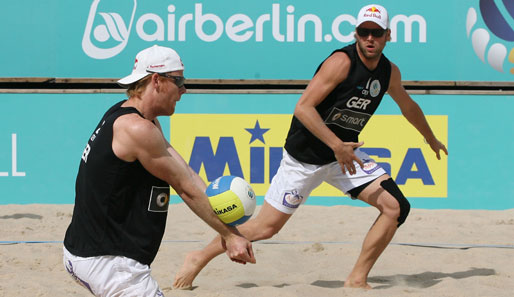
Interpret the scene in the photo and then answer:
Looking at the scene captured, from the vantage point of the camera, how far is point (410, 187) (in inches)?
327

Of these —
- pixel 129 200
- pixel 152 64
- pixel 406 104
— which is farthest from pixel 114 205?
pixel 406 104

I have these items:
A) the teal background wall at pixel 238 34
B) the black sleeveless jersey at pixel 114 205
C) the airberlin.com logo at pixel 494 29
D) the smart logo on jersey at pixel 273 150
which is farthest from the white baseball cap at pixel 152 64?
the airberlin.com logo at pixel 494 29

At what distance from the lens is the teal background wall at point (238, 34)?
28.0 feet

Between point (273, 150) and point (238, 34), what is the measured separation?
1.35 meters

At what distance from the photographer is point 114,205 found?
3.11 meters

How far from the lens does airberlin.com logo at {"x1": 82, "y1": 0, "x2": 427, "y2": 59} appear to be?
854 cm

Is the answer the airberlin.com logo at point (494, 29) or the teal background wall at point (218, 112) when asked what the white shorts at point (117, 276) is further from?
the airberlin.com logo at point (494, 29)

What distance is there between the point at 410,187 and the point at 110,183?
567cm

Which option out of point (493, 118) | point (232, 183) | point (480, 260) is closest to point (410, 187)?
point (493, 118)

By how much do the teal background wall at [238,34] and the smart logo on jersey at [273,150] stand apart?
0.66 m

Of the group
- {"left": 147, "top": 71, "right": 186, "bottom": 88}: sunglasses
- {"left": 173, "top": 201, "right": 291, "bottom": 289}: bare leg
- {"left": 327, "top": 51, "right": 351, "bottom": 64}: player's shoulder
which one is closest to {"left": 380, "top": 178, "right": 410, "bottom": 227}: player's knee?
{"left": 173, "top": 201, "right": 291, "bottom": 289}: bare leg

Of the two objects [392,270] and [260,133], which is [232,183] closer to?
[392,270]

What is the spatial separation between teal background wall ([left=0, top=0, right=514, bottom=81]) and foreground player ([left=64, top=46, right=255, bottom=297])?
5.45 m

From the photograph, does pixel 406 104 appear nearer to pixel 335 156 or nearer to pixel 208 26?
pixel 335 156
